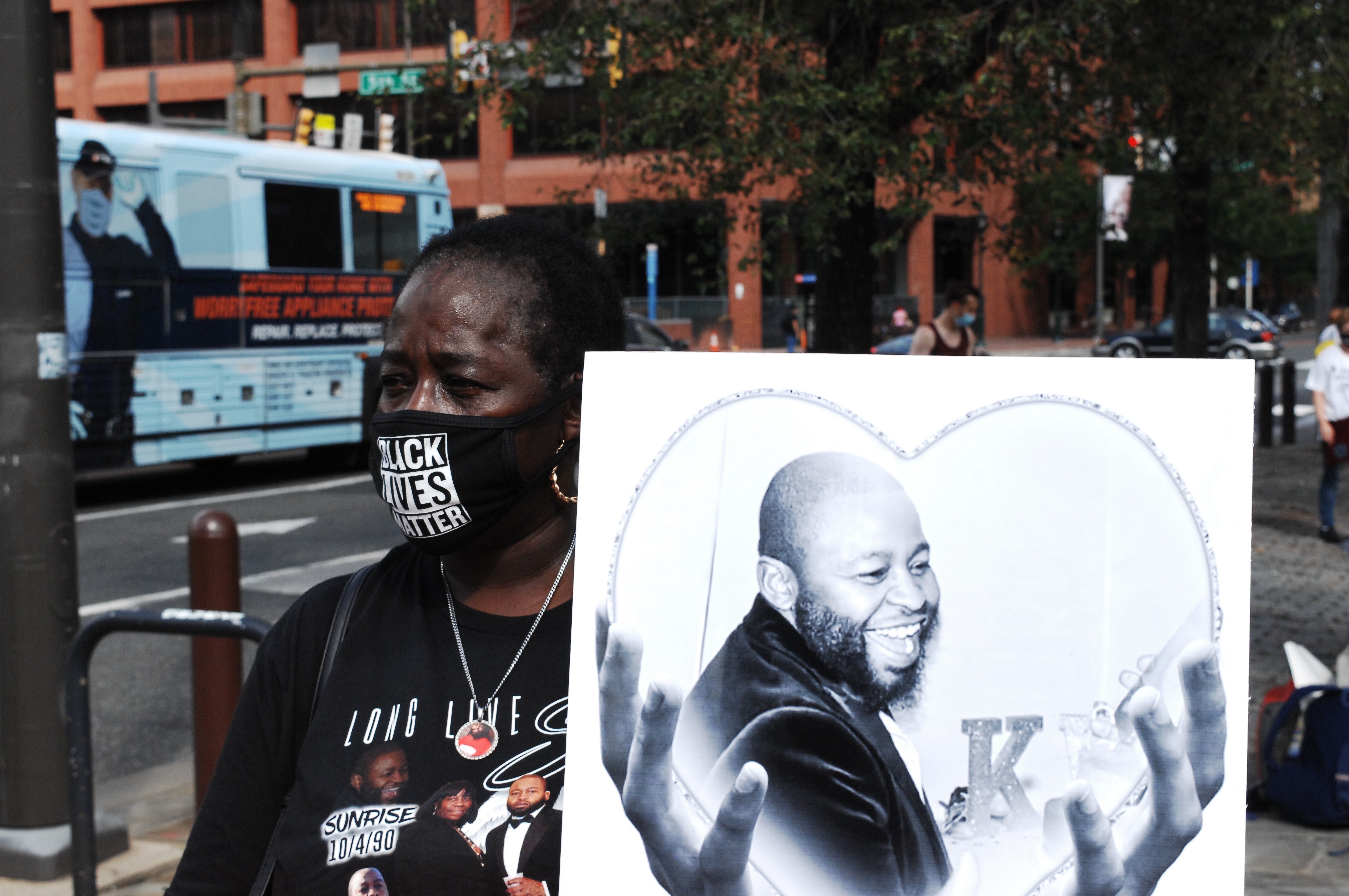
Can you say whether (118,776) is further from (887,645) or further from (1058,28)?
(1058,28)

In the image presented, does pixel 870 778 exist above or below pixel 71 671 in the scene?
above

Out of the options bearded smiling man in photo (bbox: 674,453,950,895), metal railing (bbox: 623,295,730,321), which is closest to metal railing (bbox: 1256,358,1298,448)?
bearded smiling man in photo (bbox: 674,453,950,895)

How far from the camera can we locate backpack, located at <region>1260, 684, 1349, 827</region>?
16.3 feet

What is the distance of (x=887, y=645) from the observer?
1.33 metres

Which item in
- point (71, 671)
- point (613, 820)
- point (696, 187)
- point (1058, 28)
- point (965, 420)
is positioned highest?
point (1058, 28)

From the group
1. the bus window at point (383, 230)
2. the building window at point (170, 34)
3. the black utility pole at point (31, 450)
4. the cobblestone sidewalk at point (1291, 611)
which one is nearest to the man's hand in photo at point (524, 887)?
the cobblestone sidewalk at point (1291, 611)

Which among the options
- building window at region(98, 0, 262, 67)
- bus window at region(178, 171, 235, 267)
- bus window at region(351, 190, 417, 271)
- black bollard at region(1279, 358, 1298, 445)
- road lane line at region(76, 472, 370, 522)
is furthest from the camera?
building window at region(98, 0, 262, 67)

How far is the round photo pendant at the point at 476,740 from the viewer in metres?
1.64

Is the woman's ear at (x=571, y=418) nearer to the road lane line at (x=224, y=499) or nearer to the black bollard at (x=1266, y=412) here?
the road lane line at (x=224, y=499)

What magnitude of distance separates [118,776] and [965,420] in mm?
5532

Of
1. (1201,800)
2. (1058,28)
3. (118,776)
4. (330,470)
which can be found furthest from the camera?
(330,470)

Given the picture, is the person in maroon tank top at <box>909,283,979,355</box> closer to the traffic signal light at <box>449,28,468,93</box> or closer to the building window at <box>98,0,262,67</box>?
the traffic signal light at <box>449,28,468,93</box>

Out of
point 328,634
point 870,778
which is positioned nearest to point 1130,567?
point 870,778

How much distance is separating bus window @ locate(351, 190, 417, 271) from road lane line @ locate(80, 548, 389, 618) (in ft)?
20.9
